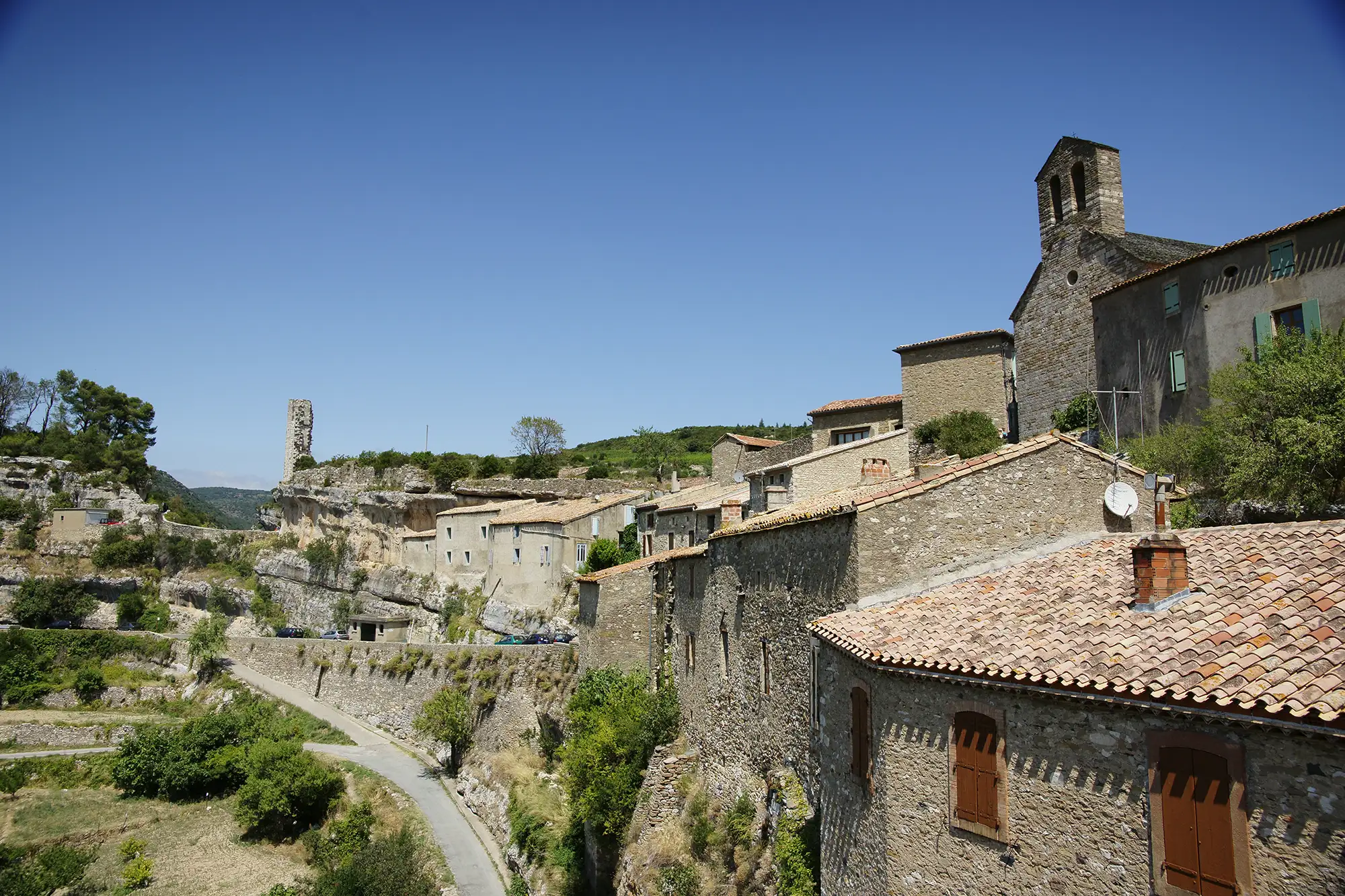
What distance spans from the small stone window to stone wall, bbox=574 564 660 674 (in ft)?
71.8

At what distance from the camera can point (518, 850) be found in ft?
93.0

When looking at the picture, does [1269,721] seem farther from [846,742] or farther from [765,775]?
[765,775]

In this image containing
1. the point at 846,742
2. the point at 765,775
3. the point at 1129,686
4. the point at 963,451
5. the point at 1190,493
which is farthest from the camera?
the point at 963,451

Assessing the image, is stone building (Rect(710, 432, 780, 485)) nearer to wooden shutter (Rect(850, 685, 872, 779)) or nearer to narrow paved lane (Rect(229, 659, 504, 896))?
narrow paved lane (Rect(229, 659, 504, 896))

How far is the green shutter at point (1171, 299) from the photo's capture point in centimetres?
2467

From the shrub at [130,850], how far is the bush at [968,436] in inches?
1402

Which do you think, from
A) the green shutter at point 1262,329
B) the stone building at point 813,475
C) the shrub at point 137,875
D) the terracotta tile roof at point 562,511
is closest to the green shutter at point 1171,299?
the green shutter at point 1262,329

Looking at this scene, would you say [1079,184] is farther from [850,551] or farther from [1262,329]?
[850,551]

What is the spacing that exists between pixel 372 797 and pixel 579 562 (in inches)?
570

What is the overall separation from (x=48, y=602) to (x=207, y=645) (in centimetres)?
1670

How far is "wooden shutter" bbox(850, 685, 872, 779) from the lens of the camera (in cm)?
1216

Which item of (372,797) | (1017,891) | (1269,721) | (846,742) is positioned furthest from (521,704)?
(1269,721)

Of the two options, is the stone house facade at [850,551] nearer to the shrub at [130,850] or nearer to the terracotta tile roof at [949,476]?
the terracotta tile roof at [949,476]

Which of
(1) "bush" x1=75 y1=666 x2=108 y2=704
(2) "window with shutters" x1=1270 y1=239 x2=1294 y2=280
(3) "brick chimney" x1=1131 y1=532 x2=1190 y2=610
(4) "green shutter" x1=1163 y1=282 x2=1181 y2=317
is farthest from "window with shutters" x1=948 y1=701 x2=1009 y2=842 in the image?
(1) "bush" x1=75 y1=666 x2=108 y2=704
